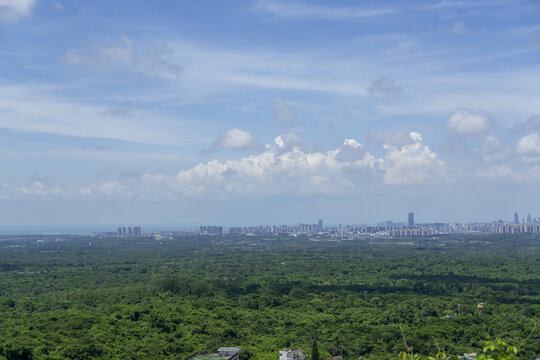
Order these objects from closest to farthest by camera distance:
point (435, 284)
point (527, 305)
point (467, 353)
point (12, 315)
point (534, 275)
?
point (467, 353) < point (12, 315) < point (527, 305) < point (435, 284) < point (534, 275)

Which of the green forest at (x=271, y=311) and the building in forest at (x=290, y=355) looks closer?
the building in forest at (x=290, y=355)

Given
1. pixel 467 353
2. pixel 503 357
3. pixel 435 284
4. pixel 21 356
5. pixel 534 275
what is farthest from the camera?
pixel 534 275

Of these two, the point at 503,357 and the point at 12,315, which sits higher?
the point at 503,357

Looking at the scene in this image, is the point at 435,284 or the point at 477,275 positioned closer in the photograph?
the point at 435,284

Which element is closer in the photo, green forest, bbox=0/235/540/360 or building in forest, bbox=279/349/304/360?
building in forest, bbox=279/349/304/360

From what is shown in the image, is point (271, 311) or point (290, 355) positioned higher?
point (290, 355)

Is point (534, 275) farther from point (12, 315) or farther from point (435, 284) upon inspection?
point (12, 315)

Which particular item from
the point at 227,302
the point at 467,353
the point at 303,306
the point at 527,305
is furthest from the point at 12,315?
the point at 527,305

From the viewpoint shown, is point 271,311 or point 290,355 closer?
point 290,355
